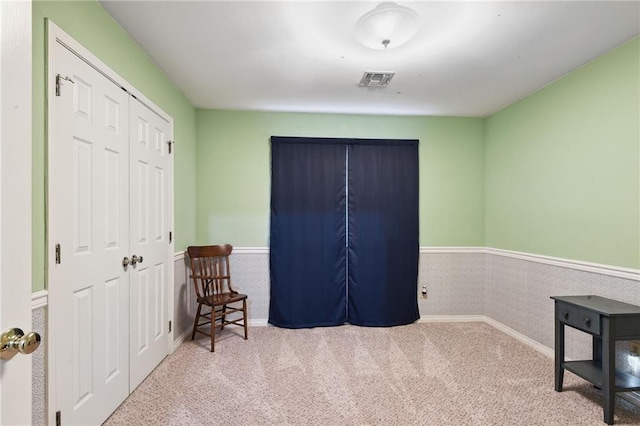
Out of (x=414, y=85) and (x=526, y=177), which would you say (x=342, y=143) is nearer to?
(x=414, y=85)

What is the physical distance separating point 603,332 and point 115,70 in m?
3.39

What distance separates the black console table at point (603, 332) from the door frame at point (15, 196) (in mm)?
2700

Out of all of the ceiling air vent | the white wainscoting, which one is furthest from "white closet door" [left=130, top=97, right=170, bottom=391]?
the ceiling air vent

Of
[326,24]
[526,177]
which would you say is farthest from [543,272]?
[326,24]

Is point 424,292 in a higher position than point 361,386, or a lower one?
higher

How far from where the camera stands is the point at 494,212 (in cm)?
379

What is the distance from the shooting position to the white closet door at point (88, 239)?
1.56 metres

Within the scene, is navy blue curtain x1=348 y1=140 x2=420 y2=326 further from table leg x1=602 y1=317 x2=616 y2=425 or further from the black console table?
table leg x1=602 y1=317 x2=616 y2=425

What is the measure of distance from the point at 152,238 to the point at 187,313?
3.83ft

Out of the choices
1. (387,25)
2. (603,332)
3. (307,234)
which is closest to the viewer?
(387,25)

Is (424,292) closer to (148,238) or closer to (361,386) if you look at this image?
(361,386)

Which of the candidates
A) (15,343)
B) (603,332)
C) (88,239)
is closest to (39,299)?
(88,239)

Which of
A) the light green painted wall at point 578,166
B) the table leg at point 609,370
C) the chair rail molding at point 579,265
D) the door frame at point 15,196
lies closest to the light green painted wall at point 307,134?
the light green painted wall at point 578,166

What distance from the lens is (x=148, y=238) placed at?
98.1 inches
